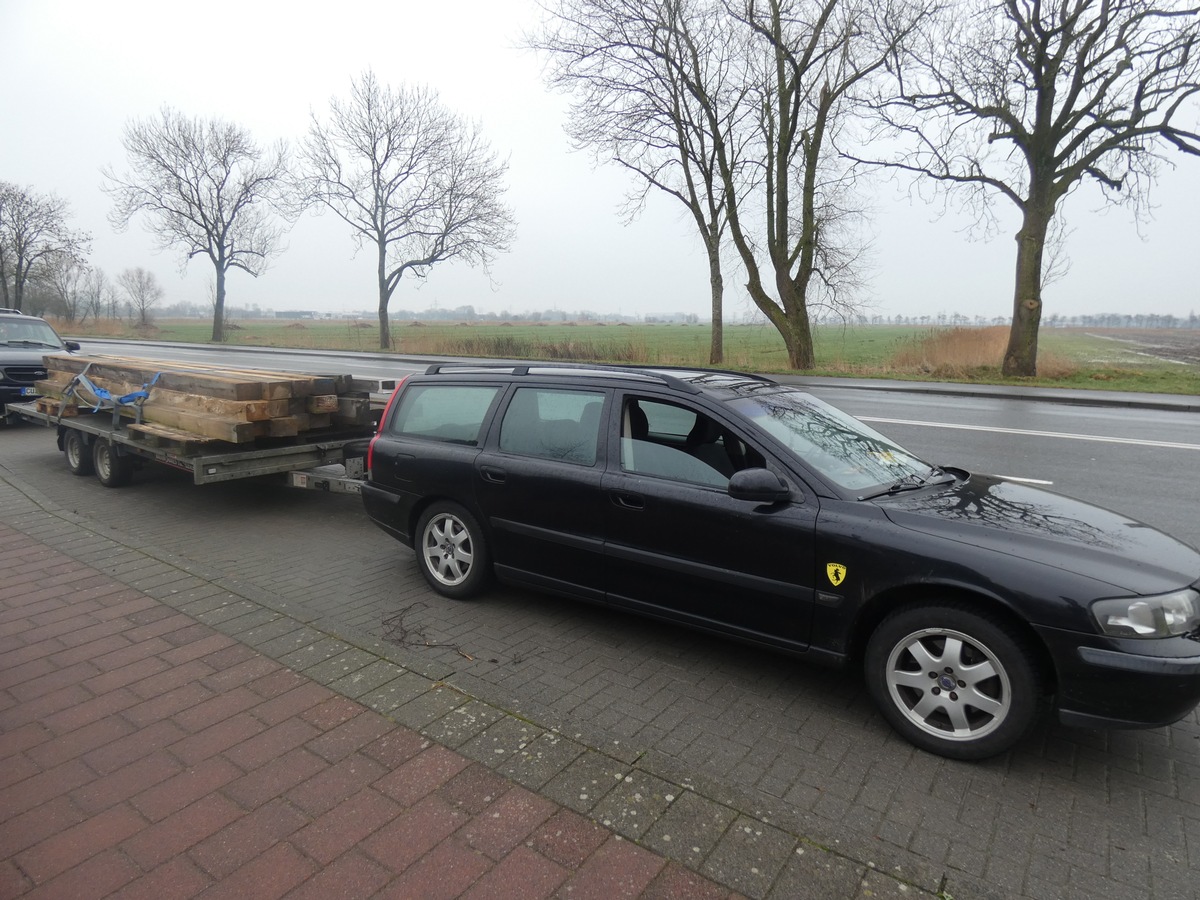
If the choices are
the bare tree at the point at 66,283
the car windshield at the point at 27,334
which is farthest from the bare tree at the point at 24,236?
the car windshield at the point at 27,334

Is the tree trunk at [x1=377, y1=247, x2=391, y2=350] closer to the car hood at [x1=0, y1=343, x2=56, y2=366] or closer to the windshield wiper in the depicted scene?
the car hood at [x1=0, y1=343, x2=56, y2=366]

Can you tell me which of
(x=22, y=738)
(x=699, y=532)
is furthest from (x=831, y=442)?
(x=22, y=738)

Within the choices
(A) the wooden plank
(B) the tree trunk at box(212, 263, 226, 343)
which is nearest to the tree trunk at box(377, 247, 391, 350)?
(B) the tree trunk at box(212, 263, 226, 343)

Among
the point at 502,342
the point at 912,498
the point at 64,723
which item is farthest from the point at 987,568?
the point at 502,342

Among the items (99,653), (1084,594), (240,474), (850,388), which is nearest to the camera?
(1084,594)

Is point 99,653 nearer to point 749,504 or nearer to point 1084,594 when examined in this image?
point 749,504

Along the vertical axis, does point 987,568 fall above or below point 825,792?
above

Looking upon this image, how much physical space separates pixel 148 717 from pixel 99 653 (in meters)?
0.90

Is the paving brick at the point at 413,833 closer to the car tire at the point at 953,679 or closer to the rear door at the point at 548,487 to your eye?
the rear door at the point at 548,487

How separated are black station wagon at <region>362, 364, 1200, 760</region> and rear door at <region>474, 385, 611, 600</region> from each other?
0.04 ft

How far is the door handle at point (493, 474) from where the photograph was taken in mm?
4453

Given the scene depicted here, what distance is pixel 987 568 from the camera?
290cm

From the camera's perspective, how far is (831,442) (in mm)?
3922

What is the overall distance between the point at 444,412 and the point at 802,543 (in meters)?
2.68
